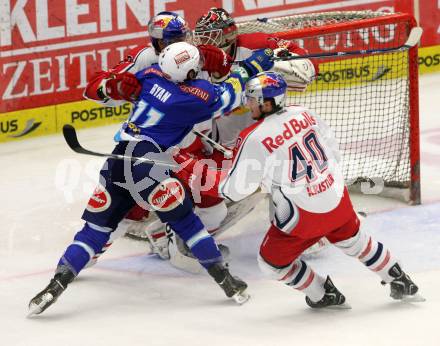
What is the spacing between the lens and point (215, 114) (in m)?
6.11

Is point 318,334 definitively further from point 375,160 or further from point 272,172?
point 375,160

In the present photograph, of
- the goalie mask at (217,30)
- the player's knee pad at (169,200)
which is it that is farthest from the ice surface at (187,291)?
the goalie mask at (217,30)

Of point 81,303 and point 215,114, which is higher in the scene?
point 215,114

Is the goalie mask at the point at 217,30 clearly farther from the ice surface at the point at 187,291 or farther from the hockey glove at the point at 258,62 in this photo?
the ice surface at the point at 187,291

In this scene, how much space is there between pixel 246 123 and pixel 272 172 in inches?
57.1

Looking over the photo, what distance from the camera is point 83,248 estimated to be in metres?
5.96

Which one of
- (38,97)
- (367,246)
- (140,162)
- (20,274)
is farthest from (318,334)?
(38,97)

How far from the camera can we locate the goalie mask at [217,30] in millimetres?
6641

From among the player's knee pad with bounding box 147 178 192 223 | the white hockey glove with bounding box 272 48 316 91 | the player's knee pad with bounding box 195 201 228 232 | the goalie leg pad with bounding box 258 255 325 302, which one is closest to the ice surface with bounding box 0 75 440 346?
the goalie leg pad with bounding box 258 255 325 302

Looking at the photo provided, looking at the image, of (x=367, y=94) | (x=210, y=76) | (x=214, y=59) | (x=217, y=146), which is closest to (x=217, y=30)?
(x=210, y=76)

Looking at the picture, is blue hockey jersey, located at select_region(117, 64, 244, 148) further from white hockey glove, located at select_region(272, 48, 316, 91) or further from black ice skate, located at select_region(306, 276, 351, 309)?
black ice skate, located at select_region(306, 276, 351, 309)

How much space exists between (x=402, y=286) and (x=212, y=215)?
1207mm

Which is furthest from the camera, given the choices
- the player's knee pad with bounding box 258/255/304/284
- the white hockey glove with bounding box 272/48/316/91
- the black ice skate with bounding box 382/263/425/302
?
the white hockey glove with bounding box 272/48/316/91

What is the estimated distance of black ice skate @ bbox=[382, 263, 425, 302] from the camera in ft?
19.0
